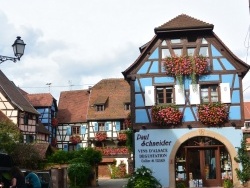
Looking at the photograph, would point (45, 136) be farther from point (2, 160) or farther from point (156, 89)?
point (2, 160)

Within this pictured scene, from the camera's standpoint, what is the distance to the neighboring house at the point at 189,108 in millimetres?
22125

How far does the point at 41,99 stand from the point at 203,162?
3048cm

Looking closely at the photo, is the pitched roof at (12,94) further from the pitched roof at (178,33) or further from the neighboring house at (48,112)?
the pitched roof at (178,33)

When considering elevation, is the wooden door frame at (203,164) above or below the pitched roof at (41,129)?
below

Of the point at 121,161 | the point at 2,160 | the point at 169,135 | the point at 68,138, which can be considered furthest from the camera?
the point at 68,138

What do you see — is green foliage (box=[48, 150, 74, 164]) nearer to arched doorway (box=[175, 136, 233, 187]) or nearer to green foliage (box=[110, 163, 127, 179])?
arched doorway (box=[175, 136, 233, 187])

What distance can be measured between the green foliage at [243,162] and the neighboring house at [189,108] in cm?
27

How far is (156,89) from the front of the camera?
22.9m

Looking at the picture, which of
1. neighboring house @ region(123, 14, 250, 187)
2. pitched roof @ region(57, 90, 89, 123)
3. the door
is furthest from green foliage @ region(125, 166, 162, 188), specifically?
pitched roof @ region(57, 90, 89, 123)

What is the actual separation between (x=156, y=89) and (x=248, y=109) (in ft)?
133

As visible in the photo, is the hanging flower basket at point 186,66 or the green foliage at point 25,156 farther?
the green foliage at point 25,156

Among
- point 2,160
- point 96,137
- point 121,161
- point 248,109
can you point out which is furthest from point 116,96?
point 2,160

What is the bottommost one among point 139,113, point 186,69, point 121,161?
point 121,161

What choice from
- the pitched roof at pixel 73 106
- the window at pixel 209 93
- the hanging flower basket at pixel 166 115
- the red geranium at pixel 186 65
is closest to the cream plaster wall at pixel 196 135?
the hanging flower basket at pixel 166 115
